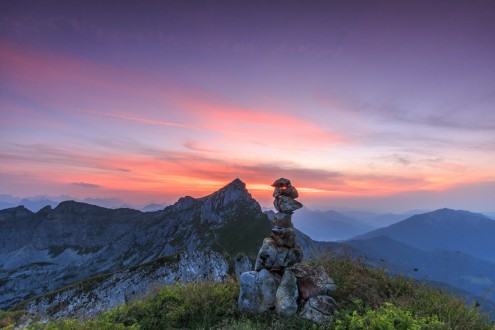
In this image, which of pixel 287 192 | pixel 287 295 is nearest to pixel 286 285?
pixel 287 295

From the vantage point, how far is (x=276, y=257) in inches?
530

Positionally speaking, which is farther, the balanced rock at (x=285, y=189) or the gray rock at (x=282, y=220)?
the balanced rock at (x=285, y=189)

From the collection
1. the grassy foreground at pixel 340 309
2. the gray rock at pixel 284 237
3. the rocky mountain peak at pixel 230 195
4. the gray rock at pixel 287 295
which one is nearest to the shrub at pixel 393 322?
the grassy foreground at pixel 340 309

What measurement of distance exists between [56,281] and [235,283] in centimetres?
19978

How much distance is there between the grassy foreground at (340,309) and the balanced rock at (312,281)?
598 millimetres

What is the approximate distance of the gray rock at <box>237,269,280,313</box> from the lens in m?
A: 12.0

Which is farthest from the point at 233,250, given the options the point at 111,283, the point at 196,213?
the point at 196,213

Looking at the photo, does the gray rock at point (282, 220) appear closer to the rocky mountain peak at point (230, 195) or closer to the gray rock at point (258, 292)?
the gray rock at point (258, 292)

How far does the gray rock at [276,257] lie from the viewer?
13406 mm

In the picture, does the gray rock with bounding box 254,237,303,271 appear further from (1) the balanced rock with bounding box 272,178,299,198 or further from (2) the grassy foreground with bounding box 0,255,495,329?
(1) the balanced rock with bounding box 272,178,299,198

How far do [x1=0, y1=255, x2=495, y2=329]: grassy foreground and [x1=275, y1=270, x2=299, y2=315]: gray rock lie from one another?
0.40 metres

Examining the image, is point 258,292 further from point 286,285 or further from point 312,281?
point 312,281

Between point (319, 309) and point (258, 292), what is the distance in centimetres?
275

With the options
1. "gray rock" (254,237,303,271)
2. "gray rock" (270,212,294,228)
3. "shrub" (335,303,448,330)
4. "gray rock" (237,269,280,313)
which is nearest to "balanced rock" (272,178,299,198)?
"gray rock" (270,212,294,228)
